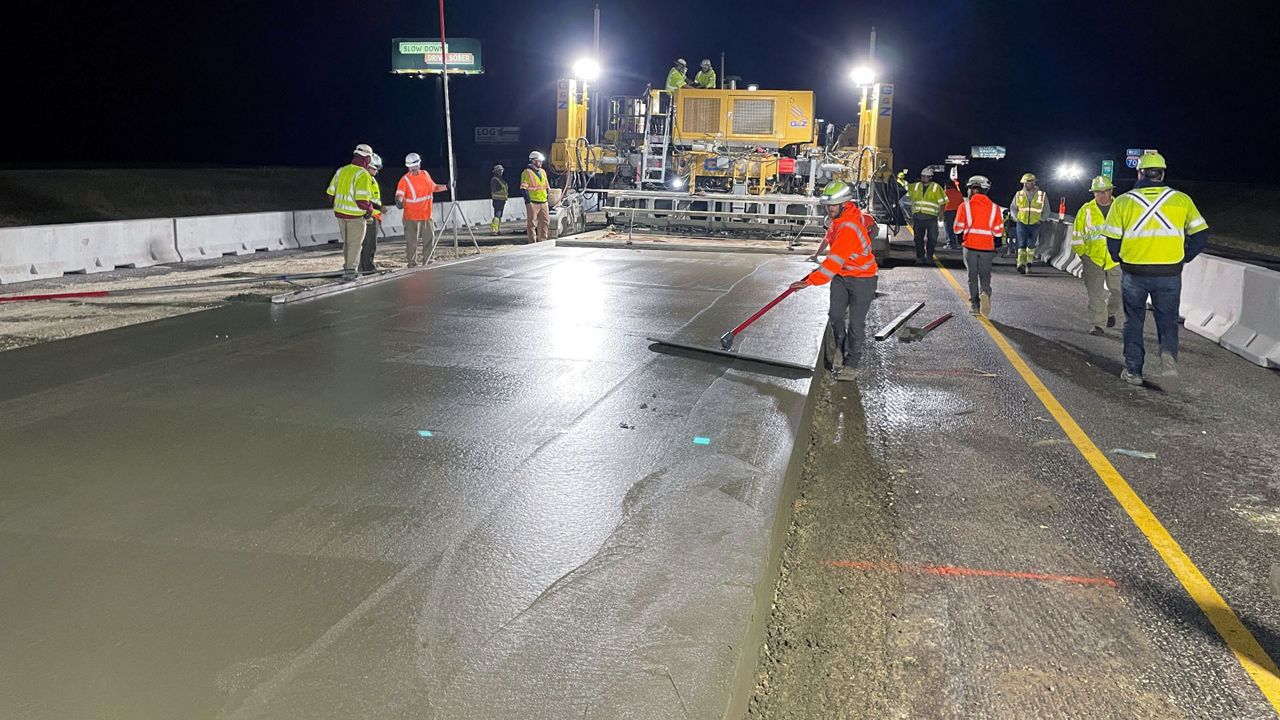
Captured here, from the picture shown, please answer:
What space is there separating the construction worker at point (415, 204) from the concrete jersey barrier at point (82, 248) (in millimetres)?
4531

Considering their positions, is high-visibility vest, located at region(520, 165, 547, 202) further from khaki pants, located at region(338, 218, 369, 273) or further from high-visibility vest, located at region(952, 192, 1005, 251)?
high-visibility vest, located at region(952, 192, 1005, 251)

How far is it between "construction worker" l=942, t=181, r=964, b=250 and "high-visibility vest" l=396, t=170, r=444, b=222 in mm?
10285

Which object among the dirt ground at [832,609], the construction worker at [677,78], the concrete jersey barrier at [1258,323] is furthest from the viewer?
the construction worker at [677,78]

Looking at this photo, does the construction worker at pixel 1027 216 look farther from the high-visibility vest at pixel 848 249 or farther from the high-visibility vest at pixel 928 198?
the high-visibility vest at pixel 848 249

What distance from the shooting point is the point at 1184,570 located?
4402mm

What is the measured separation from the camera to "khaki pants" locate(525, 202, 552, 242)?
1947 centimetres

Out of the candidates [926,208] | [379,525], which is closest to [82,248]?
[379,525]

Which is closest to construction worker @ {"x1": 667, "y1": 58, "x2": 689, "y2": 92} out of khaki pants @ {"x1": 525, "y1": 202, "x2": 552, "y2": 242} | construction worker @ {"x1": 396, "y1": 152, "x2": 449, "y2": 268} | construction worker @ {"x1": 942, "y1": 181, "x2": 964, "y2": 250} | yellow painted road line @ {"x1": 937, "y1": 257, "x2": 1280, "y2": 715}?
khaki pants @ {"x1": 525, "y1": 202, "x2": 552, "y2": 242}

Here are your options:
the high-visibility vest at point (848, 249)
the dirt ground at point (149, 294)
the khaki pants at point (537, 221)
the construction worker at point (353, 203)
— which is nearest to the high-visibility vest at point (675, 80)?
the khaki pants at point (537, 221)

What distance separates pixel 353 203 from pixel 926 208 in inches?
409

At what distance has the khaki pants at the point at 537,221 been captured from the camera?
19469 millimetres

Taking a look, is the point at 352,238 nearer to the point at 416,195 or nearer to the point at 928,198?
the point at 416,195

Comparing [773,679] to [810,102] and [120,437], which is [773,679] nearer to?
[120,437]

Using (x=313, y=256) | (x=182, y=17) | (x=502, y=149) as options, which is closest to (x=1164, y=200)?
(x=313, y=256)
